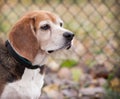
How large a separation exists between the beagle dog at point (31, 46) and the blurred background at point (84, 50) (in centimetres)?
135

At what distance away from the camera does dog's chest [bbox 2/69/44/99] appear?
18.5 feet

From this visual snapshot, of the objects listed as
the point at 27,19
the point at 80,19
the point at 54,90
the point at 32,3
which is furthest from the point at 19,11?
the point at 27,19

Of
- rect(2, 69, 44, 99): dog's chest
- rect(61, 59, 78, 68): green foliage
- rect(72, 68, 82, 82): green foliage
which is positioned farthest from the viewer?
rect(61, 59, 78, 68): green foliage

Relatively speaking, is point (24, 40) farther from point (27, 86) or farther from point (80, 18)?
point (80, 18)

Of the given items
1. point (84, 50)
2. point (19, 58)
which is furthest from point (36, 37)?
point (84, 50)

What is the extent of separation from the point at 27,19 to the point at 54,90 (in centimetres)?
170

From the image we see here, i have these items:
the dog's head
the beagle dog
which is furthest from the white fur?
the dog's head

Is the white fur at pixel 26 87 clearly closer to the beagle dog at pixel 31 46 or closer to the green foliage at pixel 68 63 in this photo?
the beagle dog at pixel 31 46

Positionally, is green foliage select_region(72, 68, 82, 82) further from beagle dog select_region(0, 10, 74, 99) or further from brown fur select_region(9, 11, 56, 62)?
brown fur select_region(9, 11, 56, 62)

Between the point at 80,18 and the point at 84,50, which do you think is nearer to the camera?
the point at 84,50

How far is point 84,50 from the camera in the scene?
8555 millimetres

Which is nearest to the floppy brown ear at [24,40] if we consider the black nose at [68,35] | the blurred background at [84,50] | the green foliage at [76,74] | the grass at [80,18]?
the black nose at [68,35]

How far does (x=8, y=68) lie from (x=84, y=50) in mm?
2938

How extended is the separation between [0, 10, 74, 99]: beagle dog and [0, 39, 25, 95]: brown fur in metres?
0.02
